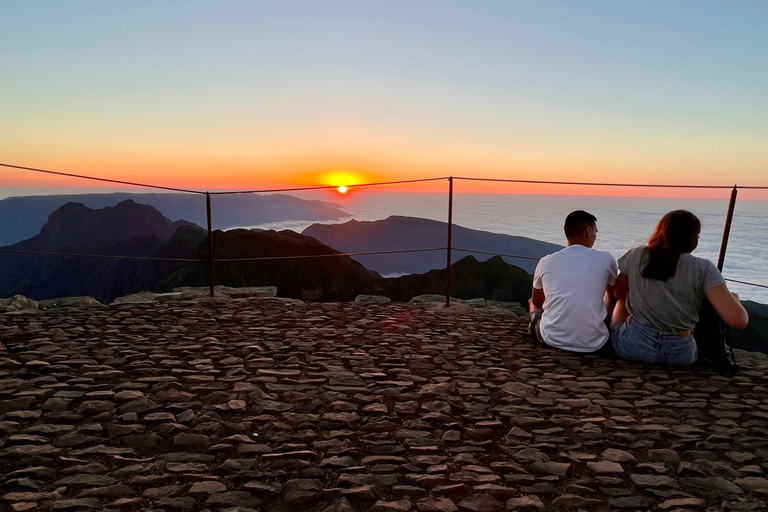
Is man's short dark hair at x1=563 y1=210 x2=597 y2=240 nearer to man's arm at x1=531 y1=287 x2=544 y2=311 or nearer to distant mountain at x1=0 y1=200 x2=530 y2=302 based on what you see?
man's arm at x1=531 y1=287 x2=544 y2=311

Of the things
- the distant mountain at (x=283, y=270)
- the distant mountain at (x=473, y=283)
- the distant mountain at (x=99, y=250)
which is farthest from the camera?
the distant mountain at (x=99, y=250)

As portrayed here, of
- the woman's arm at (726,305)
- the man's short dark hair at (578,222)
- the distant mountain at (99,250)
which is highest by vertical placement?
the man's short dark hair at (578,222)

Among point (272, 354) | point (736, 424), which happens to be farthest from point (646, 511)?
point (272, 354)

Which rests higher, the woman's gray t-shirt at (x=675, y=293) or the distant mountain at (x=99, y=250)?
the woman's gray t-shirt at (x=675, y=293)

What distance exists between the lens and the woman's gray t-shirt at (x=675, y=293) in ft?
12.8

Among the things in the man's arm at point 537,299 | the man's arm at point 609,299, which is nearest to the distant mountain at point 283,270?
the man's arm at point 537,299

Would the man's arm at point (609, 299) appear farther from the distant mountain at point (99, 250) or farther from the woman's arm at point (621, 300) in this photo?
the distant mountain at point (99, 250)

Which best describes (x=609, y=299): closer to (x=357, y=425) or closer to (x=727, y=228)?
(x=727, y=228)

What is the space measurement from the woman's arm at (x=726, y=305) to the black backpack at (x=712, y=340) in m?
0.28

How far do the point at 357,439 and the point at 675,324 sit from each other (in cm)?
282

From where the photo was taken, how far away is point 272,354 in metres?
4.45

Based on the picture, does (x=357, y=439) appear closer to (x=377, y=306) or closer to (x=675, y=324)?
(x=675, y=324)

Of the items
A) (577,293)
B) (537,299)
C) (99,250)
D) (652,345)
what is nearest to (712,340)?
(652,345)

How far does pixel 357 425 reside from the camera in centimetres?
308
